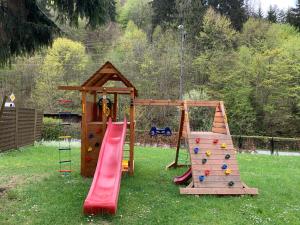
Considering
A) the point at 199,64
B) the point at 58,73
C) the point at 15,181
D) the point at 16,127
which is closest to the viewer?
the point at 15,181

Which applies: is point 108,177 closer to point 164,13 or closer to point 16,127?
point 16,127

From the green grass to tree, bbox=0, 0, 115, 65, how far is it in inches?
105

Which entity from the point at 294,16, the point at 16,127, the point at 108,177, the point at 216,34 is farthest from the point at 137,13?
the point at 108,177

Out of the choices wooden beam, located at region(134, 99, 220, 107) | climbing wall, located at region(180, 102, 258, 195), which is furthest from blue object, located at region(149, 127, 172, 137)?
climbing wall, located at region(180, 102, 258, 195)

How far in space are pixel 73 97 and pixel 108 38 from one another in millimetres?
8910

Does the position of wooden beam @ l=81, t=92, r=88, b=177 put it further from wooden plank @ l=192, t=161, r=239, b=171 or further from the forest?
the forest

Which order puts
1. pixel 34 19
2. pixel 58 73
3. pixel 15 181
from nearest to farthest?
A: 1. pixel 34 19
2. pixel 15 181
3. pixel 58 73

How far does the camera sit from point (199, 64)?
33.0 metres

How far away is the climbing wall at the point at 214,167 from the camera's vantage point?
7488mm

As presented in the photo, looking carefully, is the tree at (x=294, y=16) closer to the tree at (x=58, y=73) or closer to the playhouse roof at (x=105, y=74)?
the tree at (x=58, y=73)

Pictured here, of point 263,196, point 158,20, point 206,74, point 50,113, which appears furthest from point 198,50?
point 263,196

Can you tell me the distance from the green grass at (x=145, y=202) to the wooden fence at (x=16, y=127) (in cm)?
408

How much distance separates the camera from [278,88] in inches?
1204

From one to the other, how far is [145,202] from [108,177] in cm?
82
